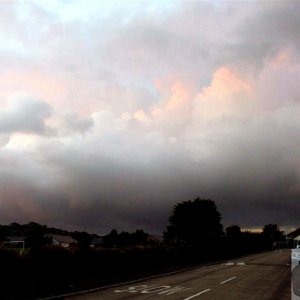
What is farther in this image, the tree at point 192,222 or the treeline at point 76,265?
the tree at point 192,222

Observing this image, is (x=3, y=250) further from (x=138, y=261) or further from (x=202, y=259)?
(x=202, y=259)

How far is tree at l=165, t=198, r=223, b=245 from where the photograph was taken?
10338cm

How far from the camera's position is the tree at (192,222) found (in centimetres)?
10338

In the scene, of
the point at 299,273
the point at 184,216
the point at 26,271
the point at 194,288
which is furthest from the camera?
the point at 184,216

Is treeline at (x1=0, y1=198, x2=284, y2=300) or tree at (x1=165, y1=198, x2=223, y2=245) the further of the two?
tree at (x1=165, y1=198, x2=223, y2=245)

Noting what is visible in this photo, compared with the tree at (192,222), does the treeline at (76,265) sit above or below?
below

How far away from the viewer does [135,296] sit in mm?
18000

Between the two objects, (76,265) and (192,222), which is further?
(192,222)

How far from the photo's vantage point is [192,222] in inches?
4092

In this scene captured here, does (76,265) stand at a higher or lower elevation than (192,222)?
lower

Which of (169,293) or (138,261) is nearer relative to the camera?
(169,293)

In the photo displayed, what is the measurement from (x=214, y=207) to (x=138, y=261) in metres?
80.4

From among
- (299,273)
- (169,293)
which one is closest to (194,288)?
(169,293)

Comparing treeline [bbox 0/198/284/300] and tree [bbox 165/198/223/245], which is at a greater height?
tree [bbox 165/198/223/245]
